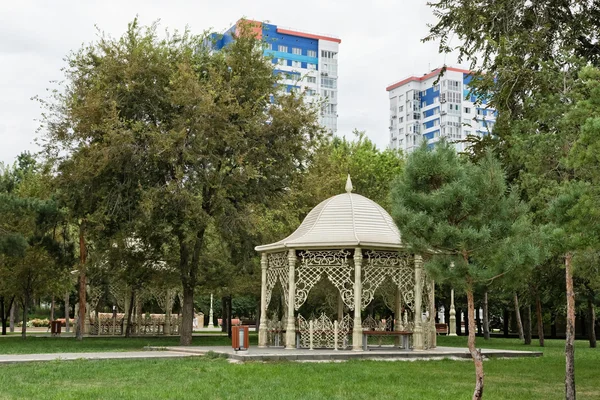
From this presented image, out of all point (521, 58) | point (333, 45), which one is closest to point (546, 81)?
point (521, 58)

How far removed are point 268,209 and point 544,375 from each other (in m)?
14.3

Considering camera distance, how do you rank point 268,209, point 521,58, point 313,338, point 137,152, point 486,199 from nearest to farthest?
point 486,199, point 521,58, point 313,338, point 137,152, point 268,209

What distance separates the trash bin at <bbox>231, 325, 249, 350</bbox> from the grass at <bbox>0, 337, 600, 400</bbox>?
1180 mm

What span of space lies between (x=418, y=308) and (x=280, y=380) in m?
8.77

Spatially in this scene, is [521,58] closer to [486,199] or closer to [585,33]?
[585,33]

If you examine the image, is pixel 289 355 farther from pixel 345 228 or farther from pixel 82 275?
pixel 82 275

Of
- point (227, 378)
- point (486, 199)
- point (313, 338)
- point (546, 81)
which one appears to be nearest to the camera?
point (486, 199)

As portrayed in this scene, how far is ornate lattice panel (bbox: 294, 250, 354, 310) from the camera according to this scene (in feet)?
72.6

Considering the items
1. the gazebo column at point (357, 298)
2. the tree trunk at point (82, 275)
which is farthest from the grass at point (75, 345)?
the gazebo column at point (357, 298)

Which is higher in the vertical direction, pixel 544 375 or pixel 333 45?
pixel 333 45

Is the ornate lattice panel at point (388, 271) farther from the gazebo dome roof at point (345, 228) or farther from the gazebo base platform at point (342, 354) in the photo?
the gazebo base platform at point (342, 354)

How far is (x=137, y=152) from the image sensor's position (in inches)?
1005

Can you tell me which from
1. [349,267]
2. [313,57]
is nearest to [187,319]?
[349,267]

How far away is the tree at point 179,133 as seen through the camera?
2525 centimetres
